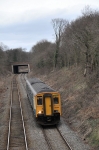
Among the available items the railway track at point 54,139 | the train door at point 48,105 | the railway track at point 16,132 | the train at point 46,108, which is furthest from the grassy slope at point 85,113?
the railway track at point 16,132

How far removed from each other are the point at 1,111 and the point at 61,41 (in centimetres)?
4041

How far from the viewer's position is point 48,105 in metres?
19.8

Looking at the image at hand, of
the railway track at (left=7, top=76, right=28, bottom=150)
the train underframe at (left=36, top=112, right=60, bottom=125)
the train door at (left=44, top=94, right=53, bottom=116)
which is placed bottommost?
the railway track at (left=7, top=76, right=28, bottom=150)

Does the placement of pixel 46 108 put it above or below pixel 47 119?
above

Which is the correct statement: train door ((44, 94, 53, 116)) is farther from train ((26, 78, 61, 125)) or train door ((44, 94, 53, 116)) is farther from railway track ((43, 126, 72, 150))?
railway track ((43, 126, 72, 150))

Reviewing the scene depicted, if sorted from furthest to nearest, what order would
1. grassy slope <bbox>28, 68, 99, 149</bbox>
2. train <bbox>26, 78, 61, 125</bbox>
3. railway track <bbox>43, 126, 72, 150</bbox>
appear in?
train <bbox>26, 78, 61, 125</bbox> < grassy slope <bbox>28, 68, 99, 149</bbox> < railway track <bbox>43, 126, 72, 150</bbox>

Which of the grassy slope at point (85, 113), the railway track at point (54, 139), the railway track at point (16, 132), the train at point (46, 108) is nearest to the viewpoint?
the railway track at point (54, 139)

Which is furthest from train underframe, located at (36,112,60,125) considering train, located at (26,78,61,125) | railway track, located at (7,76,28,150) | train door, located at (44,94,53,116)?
railway track, located at (7,76,28,150)

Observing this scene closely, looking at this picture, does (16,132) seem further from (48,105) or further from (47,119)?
(48,105)

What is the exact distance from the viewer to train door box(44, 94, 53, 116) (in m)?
19.8

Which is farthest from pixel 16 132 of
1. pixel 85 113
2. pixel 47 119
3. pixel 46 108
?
pixel 85 113

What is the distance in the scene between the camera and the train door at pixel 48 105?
64.8 ft

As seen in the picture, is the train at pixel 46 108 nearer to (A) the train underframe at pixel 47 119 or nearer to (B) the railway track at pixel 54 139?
(A) the train underframe at pixel 47 119

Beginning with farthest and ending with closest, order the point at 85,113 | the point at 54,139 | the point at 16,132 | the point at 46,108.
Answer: the point at 85,113 → the point at 46,108 → the point at 16,132 → the point at 54,139
